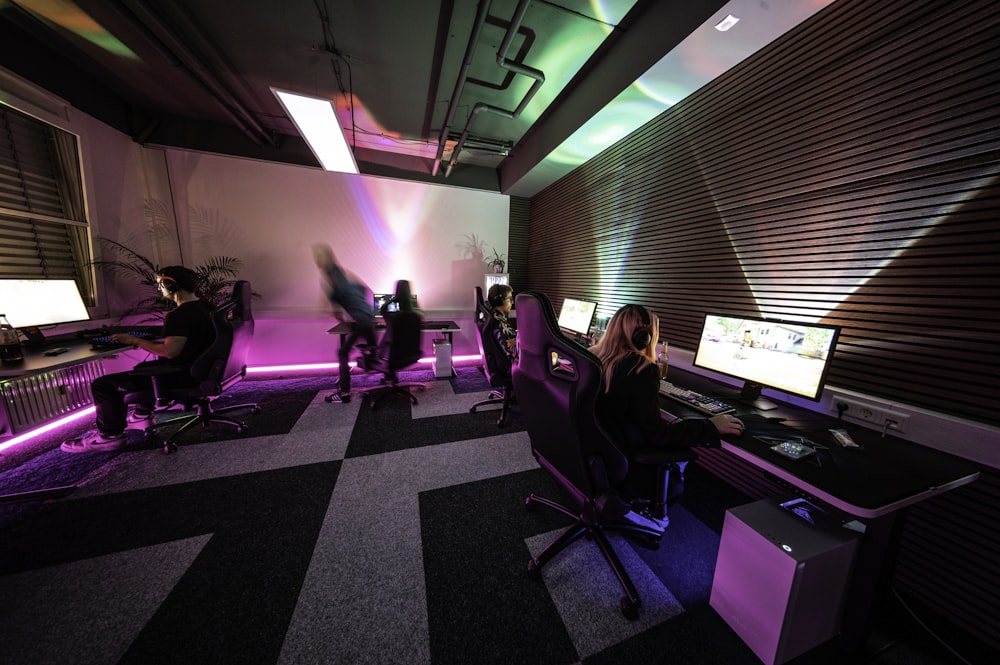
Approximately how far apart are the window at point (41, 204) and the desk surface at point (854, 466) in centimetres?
543

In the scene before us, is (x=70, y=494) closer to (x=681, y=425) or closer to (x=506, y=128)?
(x=681, y=425)

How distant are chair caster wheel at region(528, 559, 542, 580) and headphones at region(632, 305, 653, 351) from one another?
45.5 inches

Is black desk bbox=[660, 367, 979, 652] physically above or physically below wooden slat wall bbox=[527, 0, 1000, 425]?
below

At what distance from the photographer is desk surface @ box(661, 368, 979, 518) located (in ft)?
3.10

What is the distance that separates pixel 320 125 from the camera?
2.66 m

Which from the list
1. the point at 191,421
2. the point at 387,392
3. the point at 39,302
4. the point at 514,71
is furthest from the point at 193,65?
the point at 387,392

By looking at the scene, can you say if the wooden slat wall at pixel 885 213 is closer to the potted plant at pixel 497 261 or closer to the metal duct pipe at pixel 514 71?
the metal duct pipe at pixel 514 71

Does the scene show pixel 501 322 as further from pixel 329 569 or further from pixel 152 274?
pixel 152 274

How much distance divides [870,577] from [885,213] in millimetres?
1594

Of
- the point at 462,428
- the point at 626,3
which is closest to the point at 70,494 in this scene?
the point at 462,428

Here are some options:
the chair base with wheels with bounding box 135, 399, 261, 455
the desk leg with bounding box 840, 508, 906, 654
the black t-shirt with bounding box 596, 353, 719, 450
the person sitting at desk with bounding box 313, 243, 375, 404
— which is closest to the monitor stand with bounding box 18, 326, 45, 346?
the chair base with wheels with bounding box 135, 399, 261, 455

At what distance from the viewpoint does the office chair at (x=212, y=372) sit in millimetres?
2291

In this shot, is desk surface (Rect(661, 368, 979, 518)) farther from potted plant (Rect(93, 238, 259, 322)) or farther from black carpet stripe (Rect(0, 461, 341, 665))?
potted plant (Rect(93, 238, 259, 322))

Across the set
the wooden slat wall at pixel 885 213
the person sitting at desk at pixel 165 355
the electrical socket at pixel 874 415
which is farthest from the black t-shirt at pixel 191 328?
the electrical socket at pixel 874 415
